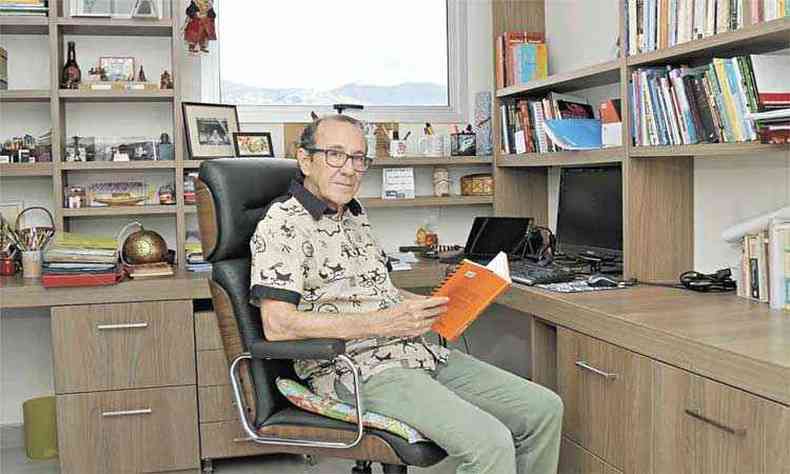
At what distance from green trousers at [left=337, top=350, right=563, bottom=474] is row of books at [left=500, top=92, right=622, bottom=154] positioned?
1100 mm

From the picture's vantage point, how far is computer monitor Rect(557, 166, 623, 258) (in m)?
3.21

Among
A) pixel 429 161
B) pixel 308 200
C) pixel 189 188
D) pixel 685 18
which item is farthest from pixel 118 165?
pixel 685 18

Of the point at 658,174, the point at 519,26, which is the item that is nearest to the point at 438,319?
the point at 658,174

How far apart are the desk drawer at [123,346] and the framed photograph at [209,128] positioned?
0.74 meters

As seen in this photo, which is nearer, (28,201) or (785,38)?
(785,38)

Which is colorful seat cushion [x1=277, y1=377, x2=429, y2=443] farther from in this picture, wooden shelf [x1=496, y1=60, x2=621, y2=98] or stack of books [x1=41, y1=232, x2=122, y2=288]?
wooden shelf [x1=496, y1=60, x2=621, y2=98]

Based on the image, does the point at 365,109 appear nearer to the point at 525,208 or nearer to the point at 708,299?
the point at 525,208

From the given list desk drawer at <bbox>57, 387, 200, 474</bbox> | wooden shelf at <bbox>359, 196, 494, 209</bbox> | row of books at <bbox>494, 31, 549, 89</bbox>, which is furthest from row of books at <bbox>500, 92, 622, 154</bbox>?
desk drawer at <bbox>57, 387, 200, 474</bbox>

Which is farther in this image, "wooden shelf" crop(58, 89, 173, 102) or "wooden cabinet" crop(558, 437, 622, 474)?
"wooden shelf" crop(58, 89, 173, 102)

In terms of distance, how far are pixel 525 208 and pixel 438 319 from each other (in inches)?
69.9

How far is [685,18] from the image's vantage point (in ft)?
8.82

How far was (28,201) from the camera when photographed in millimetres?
3697

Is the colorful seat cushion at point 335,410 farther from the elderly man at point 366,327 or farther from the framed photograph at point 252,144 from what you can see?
the framed photograph at point 252,144

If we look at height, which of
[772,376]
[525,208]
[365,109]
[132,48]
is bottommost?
[772,376]
